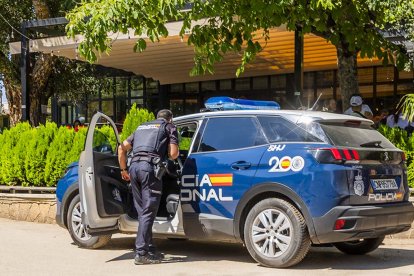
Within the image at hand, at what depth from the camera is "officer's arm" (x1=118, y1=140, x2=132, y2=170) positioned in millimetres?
7789

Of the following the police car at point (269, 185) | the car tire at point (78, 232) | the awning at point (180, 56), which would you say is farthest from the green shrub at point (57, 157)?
the police car at point (269, 185)

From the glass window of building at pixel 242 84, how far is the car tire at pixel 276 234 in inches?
609

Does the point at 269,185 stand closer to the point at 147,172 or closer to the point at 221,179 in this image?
the point at 221,179

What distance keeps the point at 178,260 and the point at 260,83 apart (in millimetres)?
14760

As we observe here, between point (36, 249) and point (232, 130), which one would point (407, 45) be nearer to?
point (232, 130)

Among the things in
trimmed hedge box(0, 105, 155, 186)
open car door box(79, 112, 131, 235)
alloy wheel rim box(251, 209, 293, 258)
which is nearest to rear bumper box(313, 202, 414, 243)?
alloy wheel rim box(251, 209, 293, 258)

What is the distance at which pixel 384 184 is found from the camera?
7.15 meters

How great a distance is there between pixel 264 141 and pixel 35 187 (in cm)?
621

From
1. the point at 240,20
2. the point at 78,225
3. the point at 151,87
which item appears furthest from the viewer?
the point at 151,87

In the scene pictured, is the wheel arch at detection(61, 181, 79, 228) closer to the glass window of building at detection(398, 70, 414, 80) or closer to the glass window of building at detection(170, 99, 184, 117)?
the glass window of building at detection(398, 70, 414, 80)

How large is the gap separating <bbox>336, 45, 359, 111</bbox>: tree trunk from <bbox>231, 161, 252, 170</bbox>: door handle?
14.5 feet

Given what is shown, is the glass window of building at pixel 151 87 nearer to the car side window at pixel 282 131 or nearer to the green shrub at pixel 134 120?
the green shrub at pixel 134 120

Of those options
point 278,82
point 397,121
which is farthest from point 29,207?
point 278,82

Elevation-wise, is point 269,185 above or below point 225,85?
below
